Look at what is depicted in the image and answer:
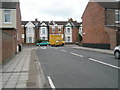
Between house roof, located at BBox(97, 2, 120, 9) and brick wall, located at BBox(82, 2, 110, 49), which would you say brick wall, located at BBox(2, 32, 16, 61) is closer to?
brick wall, located at BBox(82, 2, 110, 49)

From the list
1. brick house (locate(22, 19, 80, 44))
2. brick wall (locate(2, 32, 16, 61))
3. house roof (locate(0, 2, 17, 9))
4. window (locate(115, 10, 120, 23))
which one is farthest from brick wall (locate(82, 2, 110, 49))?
brick house (locate(22, 19, 80, 44))

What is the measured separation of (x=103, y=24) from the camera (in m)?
35.2

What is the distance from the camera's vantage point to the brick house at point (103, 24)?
32862mm

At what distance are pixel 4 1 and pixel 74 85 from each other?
93.5 ft

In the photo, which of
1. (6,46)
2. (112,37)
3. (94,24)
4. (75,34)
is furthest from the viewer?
(75,34)

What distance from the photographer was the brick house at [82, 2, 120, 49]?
108 ft

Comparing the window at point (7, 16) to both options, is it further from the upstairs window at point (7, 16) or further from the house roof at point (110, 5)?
the house roof at point (110, 5)

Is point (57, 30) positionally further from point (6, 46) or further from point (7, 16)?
point (6, 46)

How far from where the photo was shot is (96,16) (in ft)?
125

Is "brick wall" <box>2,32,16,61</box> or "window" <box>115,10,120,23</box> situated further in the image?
"window" <box>115,10,120,23</box>

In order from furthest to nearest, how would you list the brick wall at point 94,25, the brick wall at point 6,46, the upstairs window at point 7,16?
the brick wall at point 94,25 < the upstairs window at point 7,16 < the brick wall at point 6,46

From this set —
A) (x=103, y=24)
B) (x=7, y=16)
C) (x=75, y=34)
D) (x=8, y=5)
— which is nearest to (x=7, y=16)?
(x=7, y=16)

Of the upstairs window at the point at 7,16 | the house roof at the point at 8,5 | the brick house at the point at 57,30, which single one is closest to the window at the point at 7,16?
the upstairs window at the point at 7,16

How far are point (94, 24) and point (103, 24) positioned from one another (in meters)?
3.95
